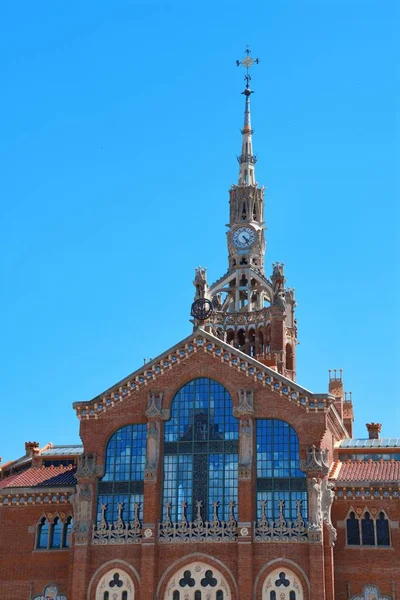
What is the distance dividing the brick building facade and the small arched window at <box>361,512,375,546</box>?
0.13 meters

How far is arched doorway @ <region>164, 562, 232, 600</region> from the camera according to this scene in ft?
194

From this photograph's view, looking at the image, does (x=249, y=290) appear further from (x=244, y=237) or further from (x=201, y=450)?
(x=201, y=450)

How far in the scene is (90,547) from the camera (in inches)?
2406

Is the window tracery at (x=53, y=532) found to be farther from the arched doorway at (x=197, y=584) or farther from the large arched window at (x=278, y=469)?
the large arched window at (x=278, y=469)

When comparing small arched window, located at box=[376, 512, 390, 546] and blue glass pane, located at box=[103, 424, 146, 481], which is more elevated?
blue glass pane, located at box=[103, 424, 146, 481]

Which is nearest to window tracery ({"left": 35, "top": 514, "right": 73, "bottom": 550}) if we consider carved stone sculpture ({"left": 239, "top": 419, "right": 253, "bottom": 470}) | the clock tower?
carved stone sculpture ({"left": 239, "top": 419, "right": 253, "bottom": 470})

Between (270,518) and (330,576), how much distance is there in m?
4.92

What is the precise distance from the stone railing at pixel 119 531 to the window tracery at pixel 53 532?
3.68 metres

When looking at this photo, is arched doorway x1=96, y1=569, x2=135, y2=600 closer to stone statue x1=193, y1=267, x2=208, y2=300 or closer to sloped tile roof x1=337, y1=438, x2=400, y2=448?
sloped tile roof x1=337, y1=438, x2=400, y2=448

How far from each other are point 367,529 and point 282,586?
661cm

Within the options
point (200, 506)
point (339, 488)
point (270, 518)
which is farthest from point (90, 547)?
point (339, 488)

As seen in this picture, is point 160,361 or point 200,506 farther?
point 160,361

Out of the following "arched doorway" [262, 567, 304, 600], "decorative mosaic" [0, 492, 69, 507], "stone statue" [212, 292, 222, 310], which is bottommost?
"arched doorway" [262, 567, 304, 600]

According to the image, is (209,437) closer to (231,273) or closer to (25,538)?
(25,538)
